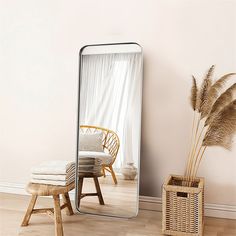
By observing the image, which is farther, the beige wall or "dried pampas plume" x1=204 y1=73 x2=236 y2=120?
the beige wall

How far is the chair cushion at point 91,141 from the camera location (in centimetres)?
226

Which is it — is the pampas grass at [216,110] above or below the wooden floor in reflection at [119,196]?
above

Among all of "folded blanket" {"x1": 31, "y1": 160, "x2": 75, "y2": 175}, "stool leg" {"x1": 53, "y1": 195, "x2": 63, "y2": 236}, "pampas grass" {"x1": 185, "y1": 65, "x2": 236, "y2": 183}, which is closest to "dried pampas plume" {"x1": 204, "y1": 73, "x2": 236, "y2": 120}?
"pampas grass" {"x1": 185, "y1": 65, "x2": 236, "y2": 183}

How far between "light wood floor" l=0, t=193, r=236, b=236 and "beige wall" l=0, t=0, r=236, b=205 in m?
0.21

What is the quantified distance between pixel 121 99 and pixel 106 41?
→ 1.68 feet

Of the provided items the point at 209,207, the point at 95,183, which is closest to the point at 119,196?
the point at 95,183

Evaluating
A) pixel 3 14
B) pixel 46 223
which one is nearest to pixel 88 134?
pixel 46 223

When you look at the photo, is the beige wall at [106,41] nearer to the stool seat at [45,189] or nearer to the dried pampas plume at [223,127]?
the dried pampas plume at [223,127]

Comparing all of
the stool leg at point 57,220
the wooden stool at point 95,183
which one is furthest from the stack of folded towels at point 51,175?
the wooden stool at point 95,183

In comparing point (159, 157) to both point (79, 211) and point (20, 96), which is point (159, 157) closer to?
point (79, 211)

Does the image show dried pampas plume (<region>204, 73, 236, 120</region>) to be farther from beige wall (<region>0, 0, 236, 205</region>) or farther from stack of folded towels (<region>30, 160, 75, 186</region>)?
stack of folded towels (<region>30, 160, 75, 186</region>)

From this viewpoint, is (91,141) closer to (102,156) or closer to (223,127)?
(102,156)

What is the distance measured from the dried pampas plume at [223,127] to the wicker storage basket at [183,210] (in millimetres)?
297

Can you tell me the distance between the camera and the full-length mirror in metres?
2.21
